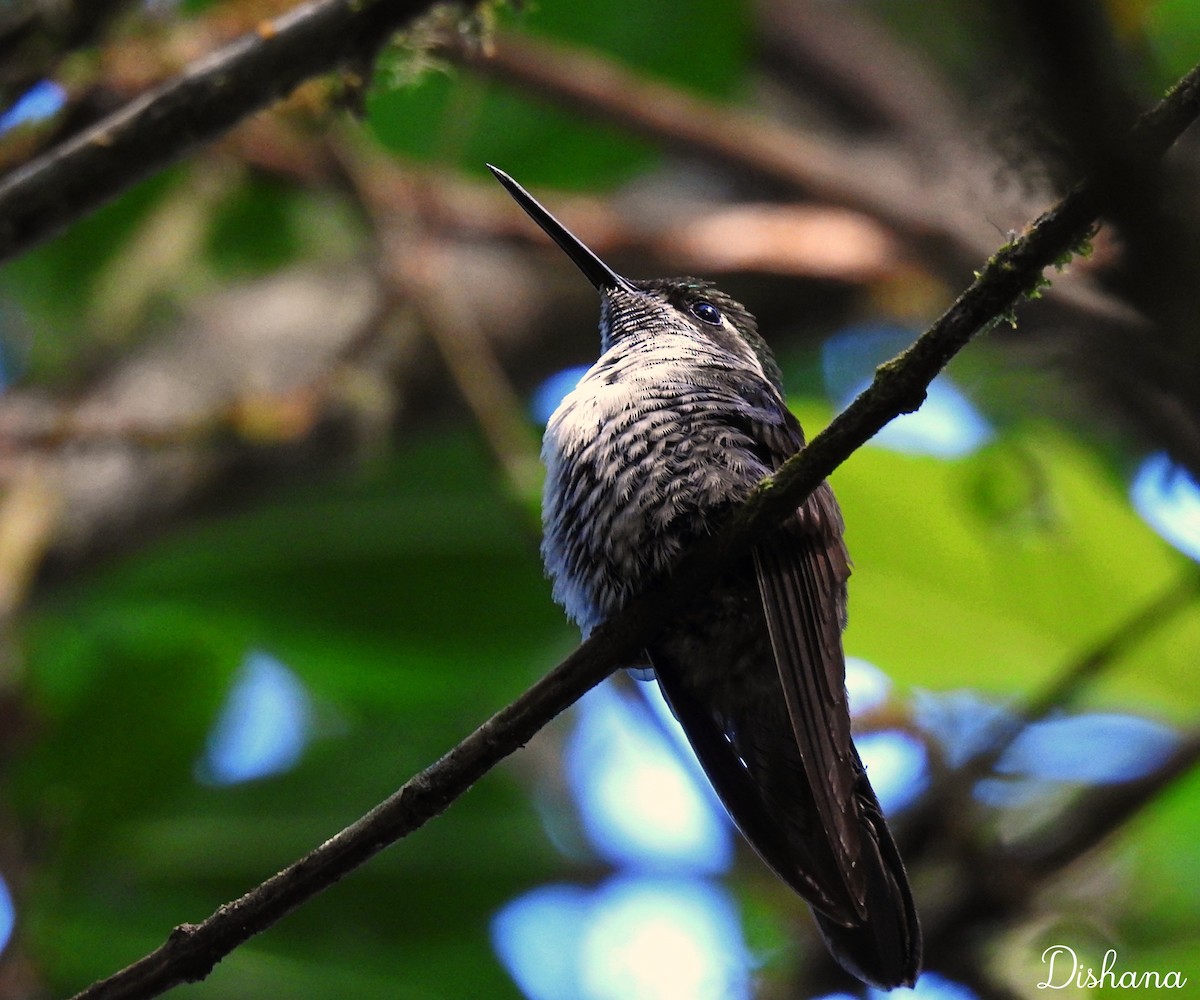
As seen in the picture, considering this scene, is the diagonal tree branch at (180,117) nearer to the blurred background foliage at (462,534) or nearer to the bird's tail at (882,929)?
the blurred background foliage at (462,534)

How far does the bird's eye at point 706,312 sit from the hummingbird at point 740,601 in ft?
1.22

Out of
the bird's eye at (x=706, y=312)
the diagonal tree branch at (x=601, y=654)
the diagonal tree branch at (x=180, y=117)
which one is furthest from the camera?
the bird's eye at (x=706, y=312)

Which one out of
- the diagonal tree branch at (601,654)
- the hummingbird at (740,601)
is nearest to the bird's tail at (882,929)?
the hummingbird at (740,601)

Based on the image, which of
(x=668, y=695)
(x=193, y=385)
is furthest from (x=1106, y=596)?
(x=193, y=385)

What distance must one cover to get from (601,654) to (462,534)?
3483 millimetres

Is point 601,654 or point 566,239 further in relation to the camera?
point 566,239

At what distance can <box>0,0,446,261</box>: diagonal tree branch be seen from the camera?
211 cm

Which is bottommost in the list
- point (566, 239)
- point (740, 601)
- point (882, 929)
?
point (882, 929)

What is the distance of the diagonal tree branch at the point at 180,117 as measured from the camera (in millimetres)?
2111

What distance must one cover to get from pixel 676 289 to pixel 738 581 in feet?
4.04

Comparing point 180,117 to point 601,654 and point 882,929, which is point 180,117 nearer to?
point 601,654

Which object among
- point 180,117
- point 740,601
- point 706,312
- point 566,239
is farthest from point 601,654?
point 706,312

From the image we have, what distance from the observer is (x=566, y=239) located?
2.96 meters

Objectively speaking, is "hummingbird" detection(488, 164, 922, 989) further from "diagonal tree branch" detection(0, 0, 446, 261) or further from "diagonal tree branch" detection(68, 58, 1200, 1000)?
"diagonal tree branch" detection(0, 0, 446, 261)
